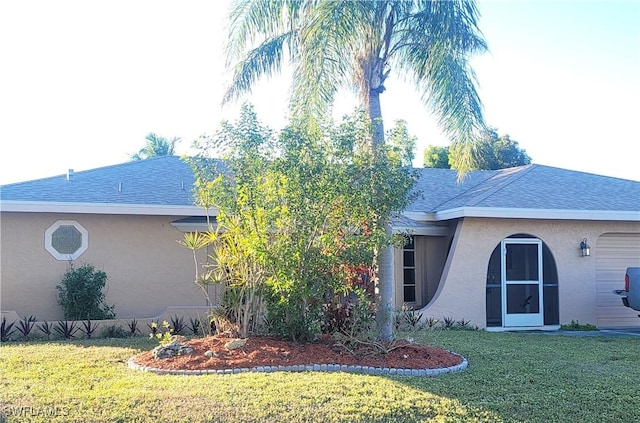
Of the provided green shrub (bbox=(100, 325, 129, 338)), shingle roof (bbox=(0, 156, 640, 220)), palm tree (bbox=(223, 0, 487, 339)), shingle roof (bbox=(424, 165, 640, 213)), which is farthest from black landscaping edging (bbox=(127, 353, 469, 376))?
shingle roof (bbox=(424, 165, 640, 213))

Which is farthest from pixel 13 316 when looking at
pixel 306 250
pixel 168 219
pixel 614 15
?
pixel 614 15

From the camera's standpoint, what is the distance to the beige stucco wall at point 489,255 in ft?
50.9

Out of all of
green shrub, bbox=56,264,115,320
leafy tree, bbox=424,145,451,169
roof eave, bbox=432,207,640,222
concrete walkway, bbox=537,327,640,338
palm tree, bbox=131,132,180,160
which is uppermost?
palm tree, bbox=131,132,180,160

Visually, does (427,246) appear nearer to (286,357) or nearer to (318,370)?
(286,357)

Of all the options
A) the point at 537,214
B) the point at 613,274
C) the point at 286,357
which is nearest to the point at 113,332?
the point at 286,357

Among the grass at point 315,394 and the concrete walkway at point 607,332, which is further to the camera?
the concrete walkway at point 607,332

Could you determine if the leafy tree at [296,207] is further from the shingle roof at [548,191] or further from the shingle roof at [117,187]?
the shingle roof at [548,191]

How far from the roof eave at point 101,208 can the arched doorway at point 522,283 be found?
7.12 m

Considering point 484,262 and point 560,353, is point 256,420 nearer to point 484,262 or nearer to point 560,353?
point 560,353

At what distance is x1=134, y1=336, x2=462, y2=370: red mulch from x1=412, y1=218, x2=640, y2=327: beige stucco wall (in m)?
5.15

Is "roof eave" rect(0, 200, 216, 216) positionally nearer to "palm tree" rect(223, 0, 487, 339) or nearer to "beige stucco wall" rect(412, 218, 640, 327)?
"palm tree" rect(223, 0, 487, 339)

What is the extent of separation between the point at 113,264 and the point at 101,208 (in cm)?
144

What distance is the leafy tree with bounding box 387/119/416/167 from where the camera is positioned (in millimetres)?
10469

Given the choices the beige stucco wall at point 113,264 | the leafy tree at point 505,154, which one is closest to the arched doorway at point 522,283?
the beige stucco wall at point 113,264
